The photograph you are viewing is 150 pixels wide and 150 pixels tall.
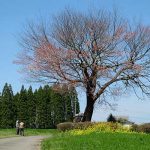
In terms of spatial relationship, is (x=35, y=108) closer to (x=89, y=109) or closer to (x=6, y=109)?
(x=6, y=109)

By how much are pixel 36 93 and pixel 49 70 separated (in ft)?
223

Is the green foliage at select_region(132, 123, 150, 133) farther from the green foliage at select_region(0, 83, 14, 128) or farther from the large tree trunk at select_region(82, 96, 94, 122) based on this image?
the green foliage at select_region(0, 83, 14, 128)

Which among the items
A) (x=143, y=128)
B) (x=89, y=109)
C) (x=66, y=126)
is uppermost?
(x=89, y=109)

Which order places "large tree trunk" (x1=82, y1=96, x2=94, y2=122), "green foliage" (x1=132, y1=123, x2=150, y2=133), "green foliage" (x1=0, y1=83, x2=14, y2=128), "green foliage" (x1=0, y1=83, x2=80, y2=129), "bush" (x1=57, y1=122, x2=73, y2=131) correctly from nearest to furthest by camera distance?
"green foliage" (x1=132, y1=123, x2=150, y2=133) < "bush" (x1=57, y1=122, x2=73, y2=131) < "large tree trunk" (x1=82, y1=96, x2=94, y2=122) < "green foliage" (x1=0, y1=83, x2=14, y2=128) < "green foliage" (x1=0, y1=83, x2=80, y2=129)

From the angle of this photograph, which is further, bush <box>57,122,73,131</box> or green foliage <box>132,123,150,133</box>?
bush <box>57,122,73,131</box>

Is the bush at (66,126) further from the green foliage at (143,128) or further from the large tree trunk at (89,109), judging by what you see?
the green foliage at (143,128)

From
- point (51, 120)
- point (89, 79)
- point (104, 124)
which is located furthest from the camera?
point (51, 120)

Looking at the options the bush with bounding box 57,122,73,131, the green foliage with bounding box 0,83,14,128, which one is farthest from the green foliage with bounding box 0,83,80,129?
the bush with bounding box 57,122,73,131

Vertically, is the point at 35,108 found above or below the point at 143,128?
above

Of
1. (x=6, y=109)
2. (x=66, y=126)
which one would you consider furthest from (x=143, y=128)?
(x=6, y=109)

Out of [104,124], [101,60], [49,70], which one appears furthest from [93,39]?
[104,124]

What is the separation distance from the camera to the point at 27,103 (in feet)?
351

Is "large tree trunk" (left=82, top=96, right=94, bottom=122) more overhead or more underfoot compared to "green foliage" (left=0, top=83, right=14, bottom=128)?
more underfoot

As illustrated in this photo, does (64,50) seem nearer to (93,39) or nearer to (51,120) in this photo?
(93,39)
